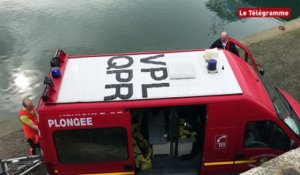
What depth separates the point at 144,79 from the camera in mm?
6141

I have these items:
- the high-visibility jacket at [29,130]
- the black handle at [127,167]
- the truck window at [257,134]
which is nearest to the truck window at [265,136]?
the truck window at [257,134]

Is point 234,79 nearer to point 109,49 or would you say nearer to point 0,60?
point 109,49

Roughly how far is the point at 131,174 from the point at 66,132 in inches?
54.2

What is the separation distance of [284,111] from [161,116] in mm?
2163

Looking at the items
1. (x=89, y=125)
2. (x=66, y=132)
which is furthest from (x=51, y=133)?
(x=89, y=125)

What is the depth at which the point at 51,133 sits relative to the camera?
19.4 ft

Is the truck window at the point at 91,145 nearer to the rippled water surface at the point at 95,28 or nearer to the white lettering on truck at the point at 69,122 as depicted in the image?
the white lettering on truck at the point at 69,122

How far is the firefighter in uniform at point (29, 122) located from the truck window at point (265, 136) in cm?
399

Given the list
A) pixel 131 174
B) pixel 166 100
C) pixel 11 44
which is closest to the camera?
pixel 166 100

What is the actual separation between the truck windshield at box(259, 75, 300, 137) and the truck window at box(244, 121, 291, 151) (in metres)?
0.21

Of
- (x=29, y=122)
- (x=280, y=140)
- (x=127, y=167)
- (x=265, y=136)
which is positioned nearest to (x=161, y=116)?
(x=127, y=167)

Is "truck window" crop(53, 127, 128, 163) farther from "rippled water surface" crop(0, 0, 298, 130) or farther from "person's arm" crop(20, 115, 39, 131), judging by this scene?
"rippled water surface" crop(0, 0, 298, 130)

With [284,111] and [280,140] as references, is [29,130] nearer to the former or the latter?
[280,140]

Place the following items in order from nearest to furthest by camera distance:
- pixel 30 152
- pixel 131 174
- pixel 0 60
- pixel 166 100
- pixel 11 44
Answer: pixel 166 100 → pixel 131 174 → pixel 30 152 → pixel 0 60 → pixel 11 44
